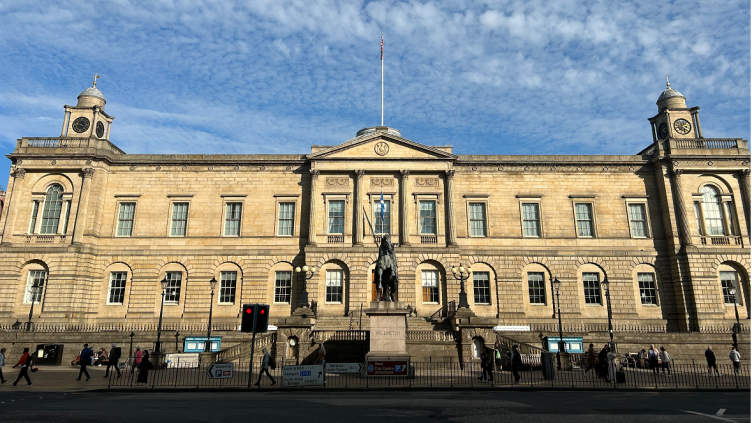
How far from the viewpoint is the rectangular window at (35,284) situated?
105 ft

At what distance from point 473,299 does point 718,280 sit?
55.4 ft

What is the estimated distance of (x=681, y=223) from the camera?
33.6 meters

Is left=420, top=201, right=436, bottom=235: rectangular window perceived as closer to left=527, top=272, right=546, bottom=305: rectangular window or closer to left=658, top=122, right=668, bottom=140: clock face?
left=527, top=272, right=546, bottom=305: rectangular window

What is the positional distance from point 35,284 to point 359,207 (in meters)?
22.9

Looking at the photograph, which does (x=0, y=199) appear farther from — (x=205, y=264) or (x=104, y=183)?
(x=205, y=264)

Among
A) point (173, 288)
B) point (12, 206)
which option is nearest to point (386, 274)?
point (173, 288)

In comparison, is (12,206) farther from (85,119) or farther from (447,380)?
(447,380)

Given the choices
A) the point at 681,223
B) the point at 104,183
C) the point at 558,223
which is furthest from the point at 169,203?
the point at 681,223

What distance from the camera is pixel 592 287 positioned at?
33.7 metres

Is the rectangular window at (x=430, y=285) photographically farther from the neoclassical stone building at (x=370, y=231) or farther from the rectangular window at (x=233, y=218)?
the rectangular window at (x=233, y=218)

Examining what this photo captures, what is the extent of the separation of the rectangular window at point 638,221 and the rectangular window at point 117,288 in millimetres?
37367

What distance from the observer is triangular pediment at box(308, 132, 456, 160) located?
35.0 m

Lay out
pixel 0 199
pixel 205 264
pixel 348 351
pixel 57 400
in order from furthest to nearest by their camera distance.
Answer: pixel 0 199 → pixel 205 264 → pixel 348 351 → pixel 57 400

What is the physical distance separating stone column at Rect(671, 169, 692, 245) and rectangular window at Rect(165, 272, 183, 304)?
35987mm
